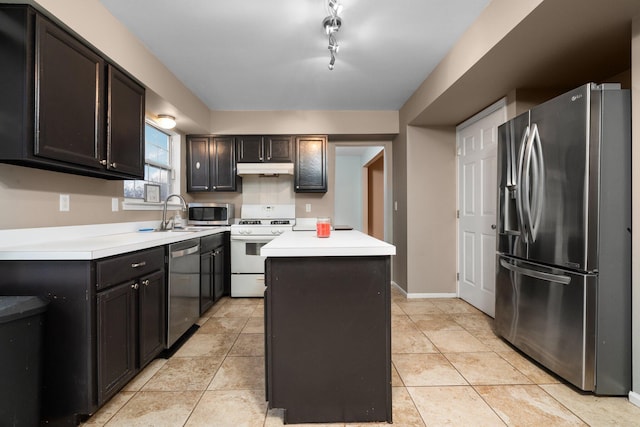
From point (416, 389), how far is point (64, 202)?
2.58 metres

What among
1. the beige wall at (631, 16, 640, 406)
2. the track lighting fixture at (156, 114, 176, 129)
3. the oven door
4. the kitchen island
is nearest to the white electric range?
the oven door

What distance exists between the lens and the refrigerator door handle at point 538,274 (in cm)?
180

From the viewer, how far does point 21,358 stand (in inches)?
49.7

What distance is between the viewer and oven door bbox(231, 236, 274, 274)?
362cm

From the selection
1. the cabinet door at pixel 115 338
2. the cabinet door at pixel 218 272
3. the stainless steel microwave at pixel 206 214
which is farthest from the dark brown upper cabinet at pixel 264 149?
the cabinet door at pixel 115 338

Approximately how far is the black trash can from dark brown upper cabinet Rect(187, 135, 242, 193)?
106 inches

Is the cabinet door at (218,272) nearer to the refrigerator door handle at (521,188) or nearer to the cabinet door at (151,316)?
the cabinet door at (151,316)

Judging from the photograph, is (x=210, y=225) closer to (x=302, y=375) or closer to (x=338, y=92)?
(x=338, y=92)

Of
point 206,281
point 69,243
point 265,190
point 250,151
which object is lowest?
point 206,281

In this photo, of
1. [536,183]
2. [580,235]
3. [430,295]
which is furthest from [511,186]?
[430,295]

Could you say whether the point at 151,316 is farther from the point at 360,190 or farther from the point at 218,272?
the point at 360,190

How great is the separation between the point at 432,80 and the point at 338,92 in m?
1.01

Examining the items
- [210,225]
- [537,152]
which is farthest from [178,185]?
[537,152]

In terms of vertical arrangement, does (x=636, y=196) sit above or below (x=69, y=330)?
above
